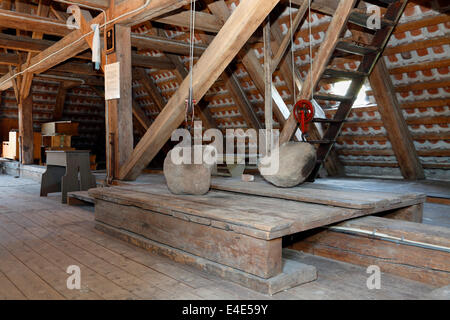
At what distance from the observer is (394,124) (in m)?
5.36

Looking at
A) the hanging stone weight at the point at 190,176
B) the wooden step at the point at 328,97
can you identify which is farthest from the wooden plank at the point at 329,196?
the wooden step at the point at 328,97

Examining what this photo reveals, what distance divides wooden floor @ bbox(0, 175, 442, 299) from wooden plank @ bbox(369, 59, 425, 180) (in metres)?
3.29

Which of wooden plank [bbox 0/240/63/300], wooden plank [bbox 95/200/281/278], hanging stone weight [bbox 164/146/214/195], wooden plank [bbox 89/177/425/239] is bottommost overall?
wooden plank [bbox 0/240/63/300]

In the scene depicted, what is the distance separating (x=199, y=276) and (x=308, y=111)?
92.8 inches

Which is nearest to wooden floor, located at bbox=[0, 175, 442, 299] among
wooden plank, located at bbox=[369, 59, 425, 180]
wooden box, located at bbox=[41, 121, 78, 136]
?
wooden plank, located at bbox=[369, 59, 425, 180]

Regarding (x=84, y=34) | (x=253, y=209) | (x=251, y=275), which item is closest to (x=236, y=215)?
(x=253, y=209)

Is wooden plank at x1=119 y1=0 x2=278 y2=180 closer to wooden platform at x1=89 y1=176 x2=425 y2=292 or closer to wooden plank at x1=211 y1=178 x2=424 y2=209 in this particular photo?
wooden platform at x1=89 y1=176 x2=425 y2=292

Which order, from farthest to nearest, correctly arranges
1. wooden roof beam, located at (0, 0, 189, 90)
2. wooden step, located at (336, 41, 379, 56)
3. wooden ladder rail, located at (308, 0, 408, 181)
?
wooden ladder rail, located at (308, 0, 408, 181) → wooden step, located at (336, 41, 379, 56) → wooden roof beam, located at (0, 0, 189, 90)

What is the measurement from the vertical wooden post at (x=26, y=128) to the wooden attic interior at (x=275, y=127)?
3 cm

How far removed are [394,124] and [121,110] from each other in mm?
3579

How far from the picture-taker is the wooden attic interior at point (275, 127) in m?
2.17

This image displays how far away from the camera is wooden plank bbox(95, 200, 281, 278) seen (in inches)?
78.2

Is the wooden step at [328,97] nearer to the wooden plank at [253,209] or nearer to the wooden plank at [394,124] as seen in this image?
the wooden plank at [394,124]
